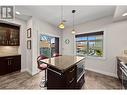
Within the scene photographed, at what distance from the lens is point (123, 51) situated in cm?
374

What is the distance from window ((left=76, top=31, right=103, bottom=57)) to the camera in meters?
4.71

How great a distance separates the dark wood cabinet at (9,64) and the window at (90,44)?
342cm

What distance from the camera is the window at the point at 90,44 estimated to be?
186 inches

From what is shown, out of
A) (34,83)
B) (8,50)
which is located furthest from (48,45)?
(34,83)

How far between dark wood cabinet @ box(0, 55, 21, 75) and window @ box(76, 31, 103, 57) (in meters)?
3.42

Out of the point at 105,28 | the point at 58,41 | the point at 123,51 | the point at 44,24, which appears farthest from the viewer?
the point at 58,41

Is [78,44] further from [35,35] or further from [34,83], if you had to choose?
[34,83]

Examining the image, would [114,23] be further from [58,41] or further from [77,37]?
[58,41]

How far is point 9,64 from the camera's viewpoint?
13.3ft

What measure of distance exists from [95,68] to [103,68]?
1.47 ft

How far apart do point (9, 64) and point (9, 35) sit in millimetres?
1345

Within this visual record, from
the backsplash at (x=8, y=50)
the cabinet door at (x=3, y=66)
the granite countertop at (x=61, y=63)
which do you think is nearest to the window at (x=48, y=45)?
the backsplash at (x=8, y=50)
